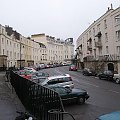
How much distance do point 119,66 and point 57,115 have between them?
125 ft

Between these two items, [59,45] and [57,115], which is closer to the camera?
[57,115]

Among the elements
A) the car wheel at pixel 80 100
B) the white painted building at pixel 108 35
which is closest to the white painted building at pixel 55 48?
the white painted building at pixel 108 35

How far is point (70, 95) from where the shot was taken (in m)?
16.4

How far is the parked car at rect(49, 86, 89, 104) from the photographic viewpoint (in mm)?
16183

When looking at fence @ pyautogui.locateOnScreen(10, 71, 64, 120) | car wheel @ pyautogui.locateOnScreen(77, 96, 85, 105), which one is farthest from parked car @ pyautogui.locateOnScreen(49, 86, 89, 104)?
fence @ pyautogui.locateOnScreen(10, 71, 64, 120)

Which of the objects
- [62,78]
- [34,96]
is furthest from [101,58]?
[34,96]

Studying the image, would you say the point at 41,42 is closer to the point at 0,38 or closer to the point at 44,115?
the point at 0,38

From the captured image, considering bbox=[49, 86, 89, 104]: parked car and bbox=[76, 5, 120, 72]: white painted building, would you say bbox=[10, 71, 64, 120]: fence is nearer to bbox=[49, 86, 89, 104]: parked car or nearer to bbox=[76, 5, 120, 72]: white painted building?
bbox=[49, 86, 89, 104]: parked car

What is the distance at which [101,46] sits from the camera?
56.4 metres

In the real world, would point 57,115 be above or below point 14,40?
below

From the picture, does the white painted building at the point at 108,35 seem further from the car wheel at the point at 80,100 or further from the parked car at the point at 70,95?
the parked car at the point at 70,95

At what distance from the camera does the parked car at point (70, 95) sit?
16183 mm

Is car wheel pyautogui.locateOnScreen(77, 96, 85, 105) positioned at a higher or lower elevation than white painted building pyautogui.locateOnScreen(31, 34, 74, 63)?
lower

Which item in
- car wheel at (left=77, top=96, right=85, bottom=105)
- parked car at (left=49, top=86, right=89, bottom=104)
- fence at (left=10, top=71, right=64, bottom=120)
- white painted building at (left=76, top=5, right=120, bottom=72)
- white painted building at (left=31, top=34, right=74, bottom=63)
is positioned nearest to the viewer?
fence at (left=10, top=71, right=64, bottom=120)
